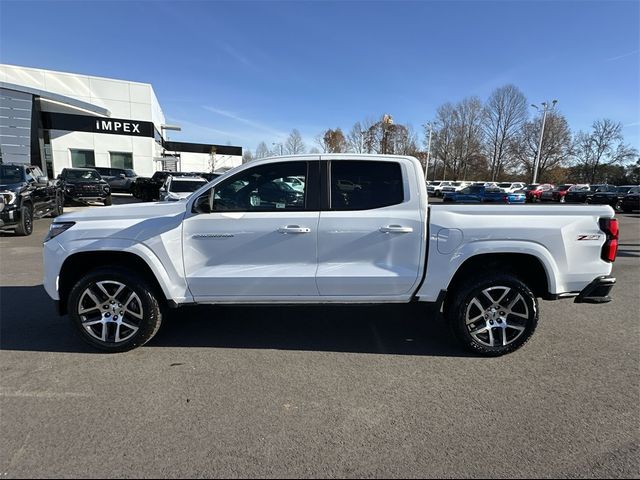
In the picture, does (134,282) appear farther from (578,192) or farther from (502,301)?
(578,192)

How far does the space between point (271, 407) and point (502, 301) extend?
234 cm

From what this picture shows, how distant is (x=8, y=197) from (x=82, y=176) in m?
8.81

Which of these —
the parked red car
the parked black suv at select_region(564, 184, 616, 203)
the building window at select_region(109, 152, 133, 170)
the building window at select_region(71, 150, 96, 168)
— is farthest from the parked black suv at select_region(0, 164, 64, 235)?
the parked red car

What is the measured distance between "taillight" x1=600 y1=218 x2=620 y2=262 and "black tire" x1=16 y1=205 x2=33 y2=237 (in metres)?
12.4

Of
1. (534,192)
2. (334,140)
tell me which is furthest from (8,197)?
(334,140)

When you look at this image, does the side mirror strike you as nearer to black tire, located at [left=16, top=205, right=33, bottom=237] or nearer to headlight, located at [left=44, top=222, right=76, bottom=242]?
headlight, located at [left=44, top=222, right=76, bottom=242]

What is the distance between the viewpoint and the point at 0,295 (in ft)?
18.6

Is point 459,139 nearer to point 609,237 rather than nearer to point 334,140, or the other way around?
point 334,140

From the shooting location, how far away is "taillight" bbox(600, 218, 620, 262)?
12.3 ft

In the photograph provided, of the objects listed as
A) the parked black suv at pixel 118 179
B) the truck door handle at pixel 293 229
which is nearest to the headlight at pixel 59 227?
the truck door handle at pixel 293 229

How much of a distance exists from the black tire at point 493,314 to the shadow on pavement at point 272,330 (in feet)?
0.77

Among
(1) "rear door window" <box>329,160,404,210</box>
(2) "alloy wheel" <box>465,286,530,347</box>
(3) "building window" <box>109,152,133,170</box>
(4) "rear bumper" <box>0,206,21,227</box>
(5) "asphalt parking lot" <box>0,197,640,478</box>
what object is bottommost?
(5) "asphalt parking lot" <box>0,197,640,478</box>

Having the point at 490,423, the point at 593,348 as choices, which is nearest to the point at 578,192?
the point at 593,348

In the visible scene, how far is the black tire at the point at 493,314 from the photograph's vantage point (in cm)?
377
